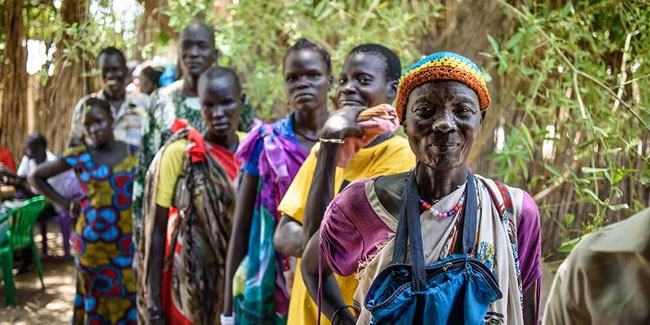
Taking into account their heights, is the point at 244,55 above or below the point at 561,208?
above

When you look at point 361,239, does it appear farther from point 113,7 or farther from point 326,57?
point 113,7

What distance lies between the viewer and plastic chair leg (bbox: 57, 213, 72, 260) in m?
7.62

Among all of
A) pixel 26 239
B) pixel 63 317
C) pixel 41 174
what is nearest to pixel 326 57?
pixel 41 174

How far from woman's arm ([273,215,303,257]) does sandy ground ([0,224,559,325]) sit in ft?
13.7

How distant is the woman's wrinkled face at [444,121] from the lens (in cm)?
158

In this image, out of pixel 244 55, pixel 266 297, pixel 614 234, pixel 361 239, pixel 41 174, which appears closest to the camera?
pixel 614 234

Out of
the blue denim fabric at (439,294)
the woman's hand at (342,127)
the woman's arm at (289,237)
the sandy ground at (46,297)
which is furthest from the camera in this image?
the sandy ground at (46,297)

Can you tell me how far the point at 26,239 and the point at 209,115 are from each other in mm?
4221

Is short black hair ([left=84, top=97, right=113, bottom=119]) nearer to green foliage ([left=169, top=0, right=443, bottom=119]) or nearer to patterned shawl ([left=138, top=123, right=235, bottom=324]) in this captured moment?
green foliage ([left=169, top=0, right=443, bottom=119])

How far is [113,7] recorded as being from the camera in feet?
15.0

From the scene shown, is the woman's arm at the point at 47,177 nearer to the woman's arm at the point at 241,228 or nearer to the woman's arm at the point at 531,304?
the woman's arm at the point at 241,228

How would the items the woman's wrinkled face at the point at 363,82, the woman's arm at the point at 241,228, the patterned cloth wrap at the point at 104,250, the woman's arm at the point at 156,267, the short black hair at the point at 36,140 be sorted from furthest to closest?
the short black hair at the point at 36,140 → the patterned cloth wrap at the point at 104,250 → the woman's arm at the point at 156,267 → the woman's arm at the point at 241,228 → the woman's wrinkled face at the point at 363,82

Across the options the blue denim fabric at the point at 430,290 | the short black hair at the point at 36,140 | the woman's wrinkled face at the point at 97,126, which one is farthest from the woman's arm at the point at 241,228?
the short black hair at the point at 36,140

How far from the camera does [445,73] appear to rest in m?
1.57
